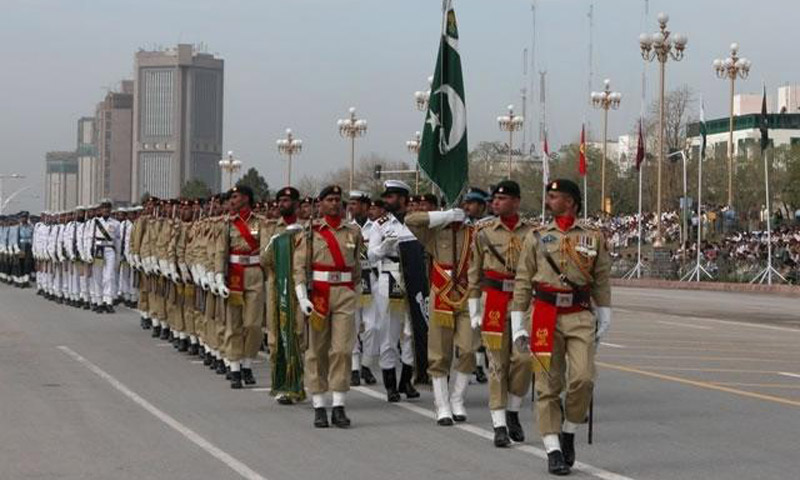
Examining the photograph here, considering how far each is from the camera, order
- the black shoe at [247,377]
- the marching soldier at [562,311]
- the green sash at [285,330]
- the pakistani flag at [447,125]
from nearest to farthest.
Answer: the marching soldier at [562,311] < the green sash at [285,330] < the pakistani flag at [447,125] < the black shoe at [247,377]

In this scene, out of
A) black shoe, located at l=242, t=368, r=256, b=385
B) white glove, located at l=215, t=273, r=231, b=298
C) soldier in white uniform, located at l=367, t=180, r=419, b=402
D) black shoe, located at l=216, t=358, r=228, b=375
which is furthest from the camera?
black shoe, located at l=216, t=358, r=228, b=375

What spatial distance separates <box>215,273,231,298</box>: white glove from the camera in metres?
16.0

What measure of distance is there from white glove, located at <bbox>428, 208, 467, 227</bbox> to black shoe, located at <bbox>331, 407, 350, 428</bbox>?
1743 mm

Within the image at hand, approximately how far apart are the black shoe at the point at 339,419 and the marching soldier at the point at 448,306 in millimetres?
798

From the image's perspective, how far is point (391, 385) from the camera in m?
14.8

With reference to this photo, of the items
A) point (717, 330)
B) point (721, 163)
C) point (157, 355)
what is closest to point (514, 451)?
point (157, 355)

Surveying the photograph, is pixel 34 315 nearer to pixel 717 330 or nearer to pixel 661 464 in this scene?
pixel 717 330

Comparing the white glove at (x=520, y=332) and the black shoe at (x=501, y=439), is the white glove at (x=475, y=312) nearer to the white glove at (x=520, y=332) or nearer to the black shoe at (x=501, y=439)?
the black shoe at (x=501, y=439)

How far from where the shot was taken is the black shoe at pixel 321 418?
12680mm

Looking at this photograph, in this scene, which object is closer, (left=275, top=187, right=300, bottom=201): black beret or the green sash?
the green sash

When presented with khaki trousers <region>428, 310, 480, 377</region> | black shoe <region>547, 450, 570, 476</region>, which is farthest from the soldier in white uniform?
black shoe <region>547, 450, 570, 476</region>

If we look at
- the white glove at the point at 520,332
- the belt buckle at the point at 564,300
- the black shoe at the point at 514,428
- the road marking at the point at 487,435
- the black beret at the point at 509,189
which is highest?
the black beret at the point at 509,189

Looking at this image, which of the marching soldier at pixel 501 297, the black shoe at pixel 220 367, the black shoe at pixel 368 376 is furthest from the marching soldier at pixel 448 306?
the black shoe at pixel 220 367

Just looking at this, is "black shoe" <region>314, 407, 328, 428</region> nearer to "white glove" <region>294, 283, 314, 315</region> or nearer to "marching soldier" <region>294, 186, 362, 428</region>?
"marching soldier" <region>294, 186, 362, 428</region>
